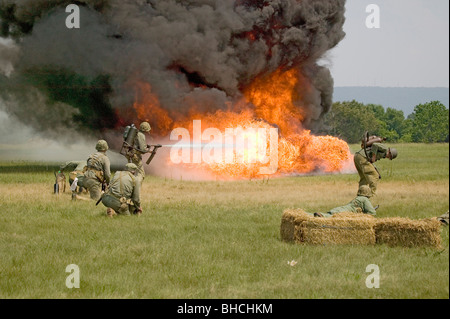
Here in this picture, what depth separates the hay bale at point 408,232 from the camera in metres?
11.9

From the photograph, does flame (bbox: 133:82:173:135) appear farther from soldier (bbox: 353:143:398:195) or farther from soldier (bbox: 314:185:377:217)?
soldier (bbox: 314:185:377:217)

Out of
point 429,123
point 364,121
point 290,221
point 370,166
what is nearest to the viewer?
point 290,221

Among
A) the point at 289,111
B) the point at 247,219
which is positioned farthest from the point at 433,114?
the point at 247,219

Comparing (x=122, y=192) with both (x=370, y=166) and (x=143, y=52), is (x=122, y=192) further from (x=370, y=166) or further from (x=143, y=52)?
(x=143, y=52)

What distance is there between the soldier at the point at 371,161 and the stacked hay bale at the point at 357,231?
319cm

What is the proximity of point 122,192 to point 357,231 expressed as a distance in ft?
21.2

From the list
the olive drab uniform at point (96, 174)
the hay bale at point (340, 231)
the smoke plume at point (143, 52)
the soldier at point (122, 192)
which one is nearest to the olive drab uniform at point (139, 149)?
the olive drab uniform at point (96, 174)

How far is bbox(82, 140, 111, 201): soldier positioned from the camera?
62.0 ft

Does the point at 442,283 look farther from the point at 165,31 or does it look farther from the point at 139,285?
the point at 165,31

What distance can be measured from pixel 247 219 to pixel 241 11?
59.7ft

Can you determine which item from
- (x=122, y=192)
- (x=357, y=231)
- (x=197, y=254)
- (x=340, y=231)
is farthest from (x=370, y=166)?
(x=122, y=192)

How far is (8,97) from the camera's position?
34.7 m

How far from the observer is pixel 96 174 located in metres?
19.4

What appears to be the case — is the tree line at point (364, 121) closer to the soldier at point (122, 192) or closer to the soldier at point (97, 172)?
the soldier at point (97, 172)
